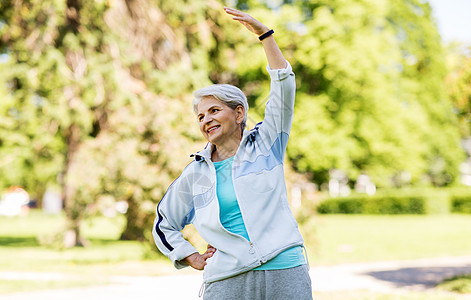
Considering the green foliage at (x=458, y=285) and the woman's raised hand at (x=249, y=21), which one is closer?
the woman's raised hand at (x=249, y=21)

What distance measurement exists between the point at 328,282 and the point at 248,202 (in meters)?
7.22

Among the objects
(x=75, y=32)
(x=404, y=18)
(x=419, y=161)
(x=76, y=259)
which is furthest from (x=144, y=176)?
(x=404, y=18)

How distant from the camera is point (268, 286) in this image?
2.33 metres

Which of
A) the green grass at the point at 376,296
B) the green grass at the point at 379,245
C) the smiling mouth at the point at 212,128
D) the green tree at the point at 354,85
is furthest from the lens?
the green tree at the point at 354,85

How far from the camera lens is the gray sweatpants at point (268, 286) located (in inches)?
91.5

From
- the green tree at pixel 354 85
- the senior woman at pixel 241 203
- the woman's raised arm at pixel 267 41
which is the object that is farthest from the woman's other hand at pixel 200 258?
the green tree at pixel 354 85

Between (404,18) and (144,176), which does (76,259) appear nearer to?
(144,176)

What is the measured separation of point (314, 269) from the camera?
431 inches

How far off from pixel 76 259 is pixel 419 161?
19.4 m

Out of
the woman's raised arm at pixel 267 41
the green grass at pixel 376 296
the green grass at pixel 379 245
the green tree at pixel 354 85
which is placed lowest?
the green grass at pixel 376 296

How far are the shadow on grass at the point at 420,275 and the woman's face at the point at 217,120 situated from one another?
7.03 metres

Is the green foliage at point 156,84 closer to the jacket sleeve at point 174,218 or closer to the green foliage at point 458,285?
the jacket sleeve at point 174,218

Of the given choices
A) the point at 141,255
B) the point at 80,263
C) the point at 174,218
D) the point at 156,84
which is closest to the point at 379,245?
the point at 141,255

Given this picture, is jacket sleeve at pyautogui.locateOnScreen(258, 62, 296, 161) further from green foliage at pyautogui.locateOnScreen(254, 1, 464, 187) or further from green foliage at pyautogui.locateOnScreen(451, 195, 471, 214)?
green foliage at pyautogui.locateOnScreen(451, 195, 471, 214)
